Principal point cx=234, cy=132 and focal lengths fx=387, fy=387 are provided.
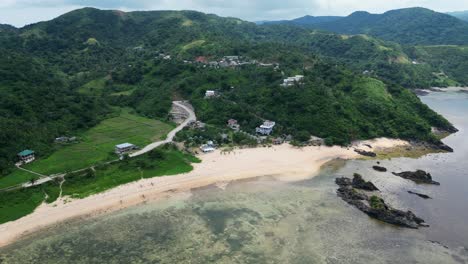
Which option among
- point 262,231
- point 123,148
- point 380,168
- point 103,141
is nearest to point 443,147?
point 380,168

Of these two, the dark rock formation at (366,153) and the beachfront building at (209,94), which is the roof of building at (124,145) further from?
the dark rock formation at (366,153)

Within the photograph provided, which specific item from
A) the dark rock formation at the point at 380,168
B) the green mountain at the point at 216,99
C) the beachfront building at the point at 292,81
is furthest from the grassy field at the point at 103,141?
the dark rock formation at the point at 380,168

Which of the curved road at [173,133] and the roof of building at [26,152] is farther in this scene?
the curved road at [173,133]

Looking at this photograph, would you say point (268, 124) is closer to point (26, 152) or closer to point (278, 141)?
point (278, 141)

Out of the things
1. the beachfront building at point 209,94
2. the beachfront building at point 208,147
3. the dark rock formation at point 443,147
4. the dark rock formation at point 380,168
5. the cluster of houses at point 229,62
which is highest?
the cluster of houses at point 229,62

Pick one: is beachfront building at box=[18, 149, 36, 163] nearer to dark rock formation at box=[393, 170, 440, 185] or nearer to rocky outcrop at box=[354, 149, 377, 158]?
rocky outcrop at box=[354, 149, 377, 158]

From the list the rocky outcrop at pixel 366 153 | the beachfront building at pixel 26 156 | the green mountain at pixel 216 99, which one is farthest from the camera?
the green mountain at pixel 216 99
